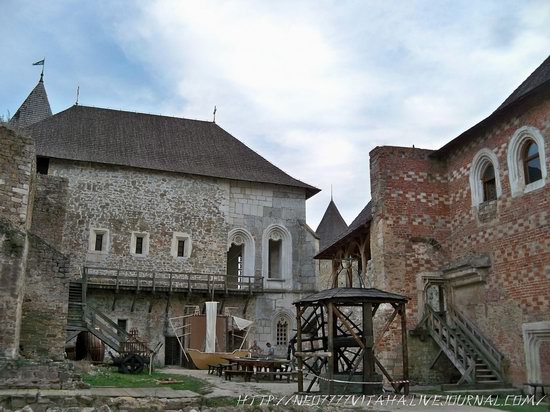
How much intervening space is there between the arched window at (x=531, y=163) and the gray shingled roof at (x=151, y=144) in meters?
16.0

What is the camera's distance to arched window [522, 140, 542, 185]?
13672 mm

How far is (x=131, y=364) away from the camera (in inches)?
709

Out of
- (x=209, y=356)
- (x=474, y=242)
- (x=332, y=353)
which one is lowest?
(x=209, y=356)

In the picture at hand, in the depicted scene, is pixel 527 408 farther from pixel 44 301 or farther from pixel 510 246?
pixel 44 301

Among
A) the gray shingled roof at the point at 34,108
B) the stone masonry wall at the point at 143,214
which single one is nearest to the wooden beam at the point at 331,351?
the stone masonry wall at the point at 143,214

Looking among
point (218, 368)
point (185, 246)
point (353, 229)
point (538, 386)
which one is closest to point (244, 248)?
point (185, 246)

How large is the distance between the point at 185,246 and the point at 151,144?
537 centimetres

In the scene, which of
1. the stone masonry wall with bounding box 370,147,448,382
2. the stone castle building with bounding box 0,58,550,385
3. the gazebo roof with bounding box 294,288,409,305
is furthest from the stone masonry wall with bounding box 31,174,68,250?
the gazebo roof with bounding box 294,288,409,305

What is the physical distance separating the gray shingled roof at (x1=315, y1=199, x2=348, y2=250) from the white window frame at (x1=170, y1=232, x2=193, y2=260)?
55.5 ft

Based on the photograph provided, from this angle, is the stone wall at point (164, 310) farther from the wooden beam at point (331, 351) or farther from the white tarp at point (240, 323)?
the wooden beam at point (331, 351)

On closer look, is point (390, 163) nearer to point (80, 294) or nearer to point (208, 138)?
point (80, 294)

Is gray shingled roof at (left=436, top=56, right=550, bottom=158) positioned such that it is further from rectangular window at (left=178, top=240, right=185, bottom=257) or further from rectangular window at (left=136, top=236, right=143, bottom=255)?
rectangular window at (left=136, top=236, right=143, bottom=255)

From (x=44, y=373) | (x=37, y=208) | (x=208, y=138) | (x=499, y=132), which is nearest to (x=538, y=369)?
(x=499, y=132)

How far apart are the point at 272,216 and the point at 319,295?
16.4 m
